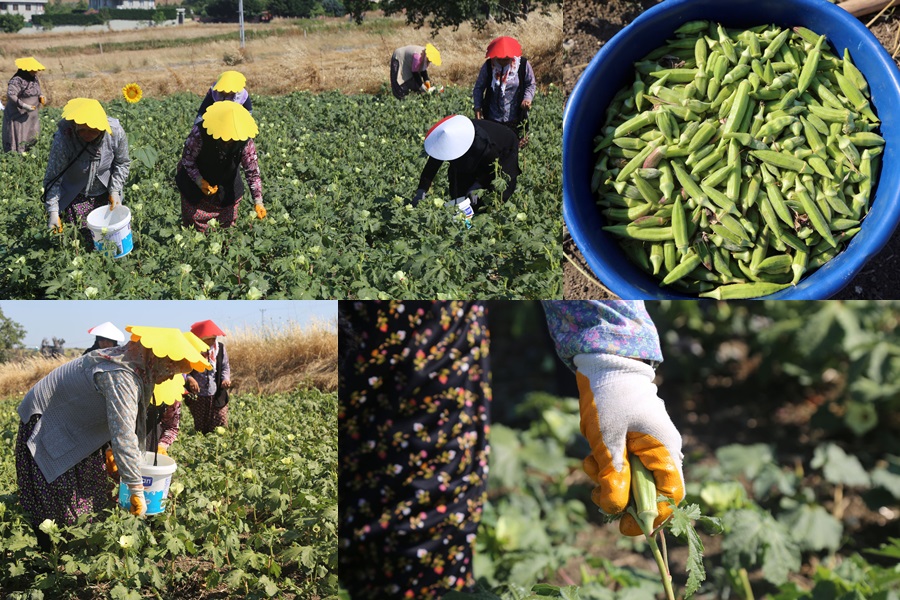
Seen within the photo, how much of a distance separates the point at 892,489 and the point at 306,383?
225 cm

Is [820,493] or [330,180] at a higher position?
[330,180]

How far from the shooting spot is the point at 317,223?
3717 mm

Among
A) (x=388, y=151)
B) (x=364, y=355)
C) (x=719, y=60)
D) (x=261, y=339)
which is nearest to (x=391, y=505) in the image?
(x=364, y=355)

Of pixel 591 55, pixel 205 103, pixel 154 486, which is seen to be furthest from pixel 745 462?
pixel 205 103

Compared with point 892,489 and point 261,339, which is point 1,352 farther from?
Answer: point 892,489

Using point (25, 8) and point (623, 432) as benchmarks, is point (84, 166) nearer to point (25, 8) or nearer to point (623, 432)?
point (25, 8)

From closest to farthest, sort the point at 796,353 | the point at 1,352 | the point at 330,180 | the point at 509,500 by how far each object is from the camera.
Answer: the point at 1,352 < the point at 509,500 < the point at 796,353 < the point at 330,180

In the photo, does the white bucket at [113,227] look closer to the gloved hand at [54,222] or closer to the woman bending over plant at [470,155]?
the gloved hand at [54,222]

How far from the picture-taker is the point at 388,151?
4277mm

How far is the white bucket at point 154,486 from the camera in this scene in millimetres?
2682

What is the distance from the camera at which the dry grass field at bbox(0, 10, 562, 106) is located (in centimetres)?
392

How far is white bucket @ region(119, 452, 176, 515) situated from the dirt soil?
6.06ft

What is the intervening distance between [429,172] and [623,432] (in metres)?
2.21

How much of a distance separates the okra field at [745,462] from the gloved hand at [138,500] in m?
1.23
